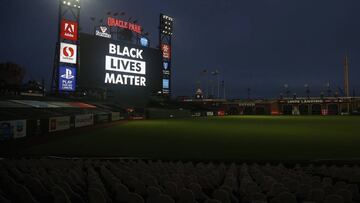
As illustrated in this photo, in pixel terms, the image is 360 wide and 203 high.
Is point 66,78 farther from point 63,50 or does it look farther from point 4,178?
point 4,178

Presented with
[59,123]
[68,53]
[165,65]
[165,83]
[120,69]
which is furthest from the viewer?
[165,83]

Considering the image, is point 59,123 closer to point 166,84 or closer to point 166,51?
point 166,84

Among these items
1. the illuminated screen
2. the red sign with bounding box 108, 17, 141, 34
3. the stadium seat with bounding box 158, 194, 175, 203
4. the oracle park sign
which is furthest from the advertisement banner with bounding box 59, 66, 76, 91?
the stadium seat with bounding box 158, 194, 175, 203

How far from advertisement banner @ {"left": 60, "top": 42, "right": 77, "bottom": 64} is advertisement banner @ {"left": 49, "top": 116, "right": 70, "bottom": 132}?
17.8m

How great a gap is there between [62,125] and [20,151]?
11.0m

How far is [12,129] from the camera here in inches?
719

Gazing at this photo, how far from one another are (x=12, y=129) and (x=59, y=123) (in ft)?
24.5

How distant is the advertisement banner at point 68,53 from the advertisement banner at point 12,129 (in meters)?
24.8

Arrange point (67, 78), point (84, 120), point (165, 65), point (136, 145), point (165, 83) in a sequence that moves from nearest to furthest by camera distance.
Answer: point (136, 145) < point (84, 120) < point (67, 78) < point (165, 65) < point (165, 83)

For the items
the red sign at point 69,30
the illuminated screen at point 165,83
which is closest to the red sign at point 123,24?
the red sign at point 69,30

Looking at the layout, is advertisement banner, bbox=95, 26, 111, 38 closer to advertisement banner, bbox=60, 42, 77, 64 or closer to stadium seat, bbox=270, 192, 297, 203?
advertisement banner, bbox=60, 42, 77, 64

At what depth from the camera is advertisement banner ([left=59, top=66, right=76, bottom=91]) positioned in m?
43.2

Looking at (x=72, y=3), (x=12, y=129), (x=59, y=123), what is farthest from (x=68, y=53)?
(x=12, y=129)

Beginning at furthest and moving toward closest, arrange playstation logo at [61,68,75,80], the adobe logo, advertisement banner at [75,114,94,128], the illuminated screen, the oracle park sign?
the illuminated screen, the oracle park sign, playstation logo at [61,68,75,80], the adobe logo, advertisement banner at [75,114,94,128]
